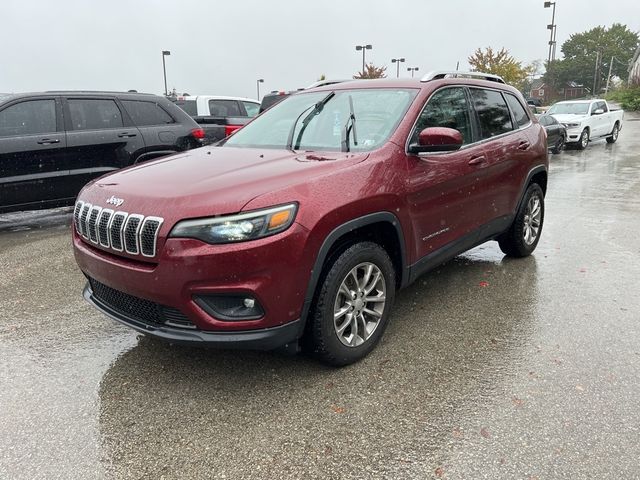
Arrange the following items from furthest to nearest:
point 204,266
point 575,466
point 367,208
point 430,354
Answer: point 430,354 → point 367,208 → point 204,266 → point 575,466

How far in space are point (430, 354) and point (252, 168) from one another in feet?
5.41

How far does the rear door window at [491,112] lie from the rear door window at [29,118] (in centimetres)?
533

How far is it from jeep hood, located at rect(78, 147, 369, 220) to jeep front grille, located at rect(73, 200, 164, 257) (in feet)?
0.15

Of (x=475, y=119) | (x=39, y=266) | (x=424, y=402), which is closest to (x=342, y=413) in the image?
(x=424, y=402)

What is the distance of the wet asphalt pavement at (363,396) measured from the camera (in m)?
2.36

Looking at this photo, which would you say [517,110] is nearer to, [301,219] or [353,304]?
[353,304]

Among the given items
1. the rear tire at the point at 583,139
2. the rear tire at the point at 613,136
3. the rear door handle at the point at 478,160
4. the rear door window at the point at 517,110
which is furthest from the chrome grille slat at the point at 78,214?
the rear tire at the point at 613,136

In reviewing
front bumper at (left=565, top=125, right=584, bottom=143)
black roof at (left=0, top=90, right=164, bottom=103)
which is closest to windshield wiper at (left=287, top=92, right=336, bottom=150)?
black roof at (left=0, top=90, right=164, bottom=103)

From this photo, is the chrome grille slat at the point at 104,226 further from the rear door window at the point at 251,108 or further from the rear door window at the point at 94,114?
the rear door window at the point at 251,108

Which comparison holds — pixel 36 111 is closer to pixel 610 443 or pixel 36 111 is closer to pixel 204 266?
pixel 204 266

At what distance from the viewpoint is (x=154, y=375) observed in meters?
3.12

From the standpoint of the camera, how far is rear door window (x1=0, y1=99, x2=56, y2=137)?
6.36 metres

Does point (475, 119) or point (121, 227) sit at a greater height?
point (475, 119)

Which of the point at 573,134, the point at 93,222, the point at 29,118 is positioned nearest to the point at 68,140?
the point at 29,118
